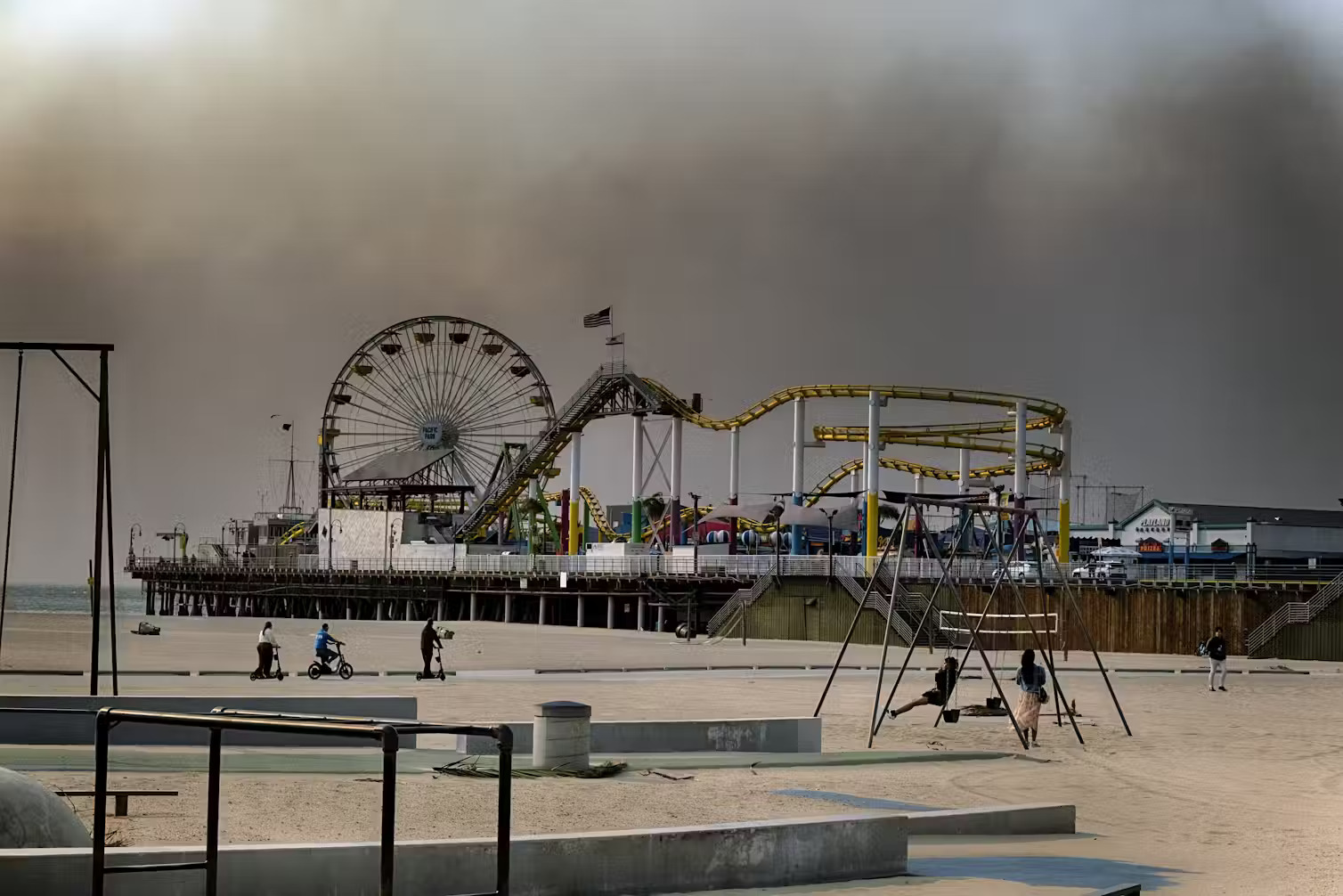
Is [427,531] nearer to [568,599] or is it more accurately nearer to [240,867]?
[568,599]

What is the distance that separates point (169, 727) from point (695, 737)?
17.5 ft

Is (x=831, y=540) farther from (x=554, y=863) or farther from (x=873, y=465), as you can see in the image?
(x=554, y=863)

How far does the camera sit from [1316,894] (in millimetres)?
11078

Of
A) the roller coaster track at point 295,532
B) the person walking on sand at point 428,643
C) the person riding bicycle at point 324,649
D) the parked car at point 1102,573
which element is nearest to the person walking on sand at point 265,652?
the person riding bicycle at point 324,649

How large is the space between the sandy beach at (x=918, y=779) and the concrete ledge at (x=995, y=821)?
274 mm

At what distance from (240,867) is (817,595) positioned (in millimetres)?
48455

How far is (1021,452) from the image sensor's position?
2507 inches

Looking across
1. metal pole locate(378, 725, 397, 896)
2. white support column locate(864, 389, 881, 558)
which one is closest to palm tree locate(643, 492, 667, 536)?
white support column locate(864, 389, 881, 558)

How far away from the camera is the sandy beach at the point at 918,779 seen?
12234 mm

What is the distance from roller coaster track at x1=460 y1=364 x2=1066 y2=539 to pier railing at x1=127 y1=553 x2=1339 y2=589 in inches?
198

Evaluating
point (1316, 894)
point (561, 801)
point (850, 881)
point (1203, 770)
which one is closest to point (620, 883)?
point (850, 881)

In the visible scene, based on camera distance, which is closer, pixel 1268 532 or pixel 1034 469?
pixel 1034 469

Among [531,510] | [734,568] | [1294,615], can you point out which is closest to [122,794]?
[1294,615]

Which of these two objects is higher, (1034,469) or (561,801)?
(1034,469)
